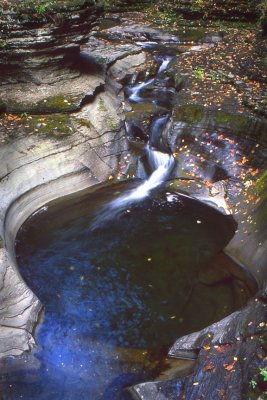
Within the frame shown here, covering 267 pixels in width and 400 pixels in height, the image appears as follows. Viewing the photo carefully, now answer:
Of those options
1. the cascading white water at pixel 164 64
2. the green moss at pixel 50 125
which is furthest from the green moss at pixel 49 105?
the cascading white water at pixel 164 64

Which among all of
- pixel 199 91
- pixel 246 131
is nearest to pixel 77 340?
pixel 246 131

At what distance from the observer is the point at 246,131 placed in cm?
1078

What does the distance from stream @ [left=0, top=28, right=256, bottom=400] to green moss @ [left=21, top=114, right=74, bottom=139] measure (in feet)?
6.25

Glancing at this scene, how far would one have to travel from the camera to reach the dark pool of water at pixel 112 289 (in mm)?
6703

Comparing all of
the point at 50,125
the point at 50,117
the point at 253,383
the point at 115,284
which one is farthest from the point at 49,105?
the point at 253,383

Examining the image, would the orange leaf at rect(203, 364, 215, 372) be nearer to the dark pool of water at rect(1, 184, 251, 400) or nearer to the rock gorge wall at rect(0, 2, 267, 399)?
the dark pool of water at rect(1, 184, 251, 400)

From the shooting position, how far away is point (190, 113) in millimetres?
11844

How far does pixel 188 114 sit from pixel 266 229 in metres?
4.88

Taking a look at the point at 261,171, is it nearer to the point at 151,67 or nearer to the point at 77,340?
the point at 77,340

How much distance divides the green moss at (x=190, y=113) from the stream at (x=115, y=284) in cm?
127

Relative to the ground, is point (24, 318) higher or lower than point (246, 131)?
lower

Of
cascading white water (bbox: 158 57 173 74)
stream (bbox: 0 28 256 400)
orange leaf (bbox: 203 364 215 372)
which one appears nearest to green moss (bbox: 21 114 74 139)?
stream (bbox: 0 28 256 400)

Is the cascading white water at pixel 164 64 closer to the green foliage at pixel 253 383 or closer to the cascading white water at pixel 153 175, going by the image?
the cascading white water at pixel 153 175

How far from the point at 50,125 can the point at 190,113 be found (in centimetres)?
432
